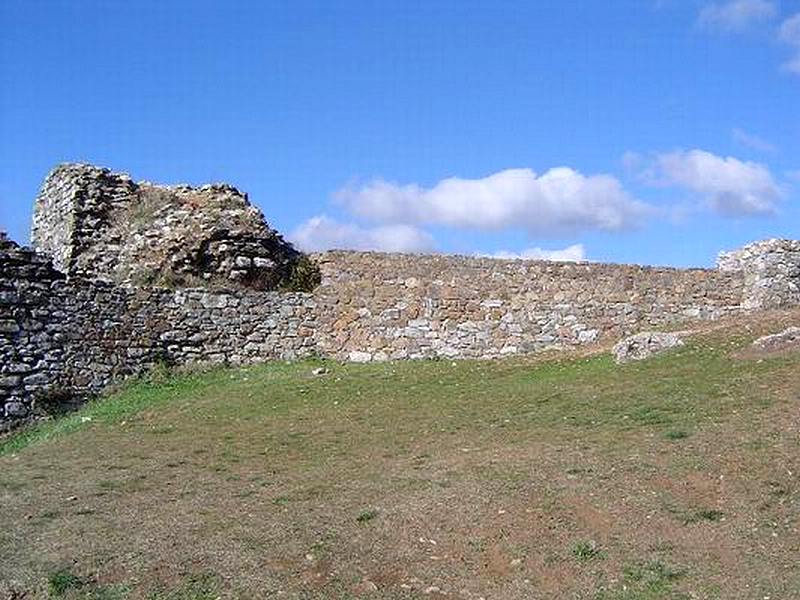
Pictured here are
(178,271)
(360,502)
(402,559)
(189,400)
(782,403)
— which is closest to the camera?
(402,559)

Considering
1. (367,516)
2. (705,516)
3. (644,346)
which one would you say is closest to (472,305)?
(644,346)

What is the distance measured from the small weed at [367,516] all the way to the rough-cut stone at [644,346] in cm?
814

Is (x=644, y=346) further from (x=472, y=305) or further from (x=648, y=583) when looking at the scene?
(x=648, y=583)

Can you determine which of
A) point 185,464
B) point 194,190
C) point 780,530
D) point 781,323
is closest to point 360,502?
point 185,464

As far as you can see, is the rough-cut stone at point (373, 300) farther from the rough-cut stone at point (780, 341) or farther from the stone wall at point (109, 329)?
the rough-cut stone at point (780, 341)

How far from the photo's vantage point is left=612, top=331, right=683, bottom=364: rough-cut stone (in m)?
15.9

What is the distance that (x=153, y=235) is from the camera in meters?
18.6

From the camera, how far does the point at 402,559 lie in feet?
25.8

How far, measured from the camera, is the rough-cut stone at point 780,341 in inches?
566

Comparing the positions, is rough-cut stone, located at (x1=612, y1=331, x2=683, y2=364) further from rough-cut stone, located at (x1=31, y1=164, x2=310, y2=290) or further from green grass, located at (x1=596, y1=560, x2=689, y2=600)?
green grass, located at (x1=596, y1=560, x2=689, y2=600)

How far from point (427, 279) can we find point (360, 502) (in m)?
10.5

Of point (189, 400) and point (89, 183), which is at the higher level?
point (89, 183)

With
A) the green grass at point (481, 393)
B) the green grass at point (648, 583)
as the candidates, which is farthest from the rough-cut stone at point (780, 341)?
the green grass at point (648, 583)

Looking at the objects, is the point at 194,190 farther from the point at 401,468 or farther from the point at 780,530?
the point at 780,530
